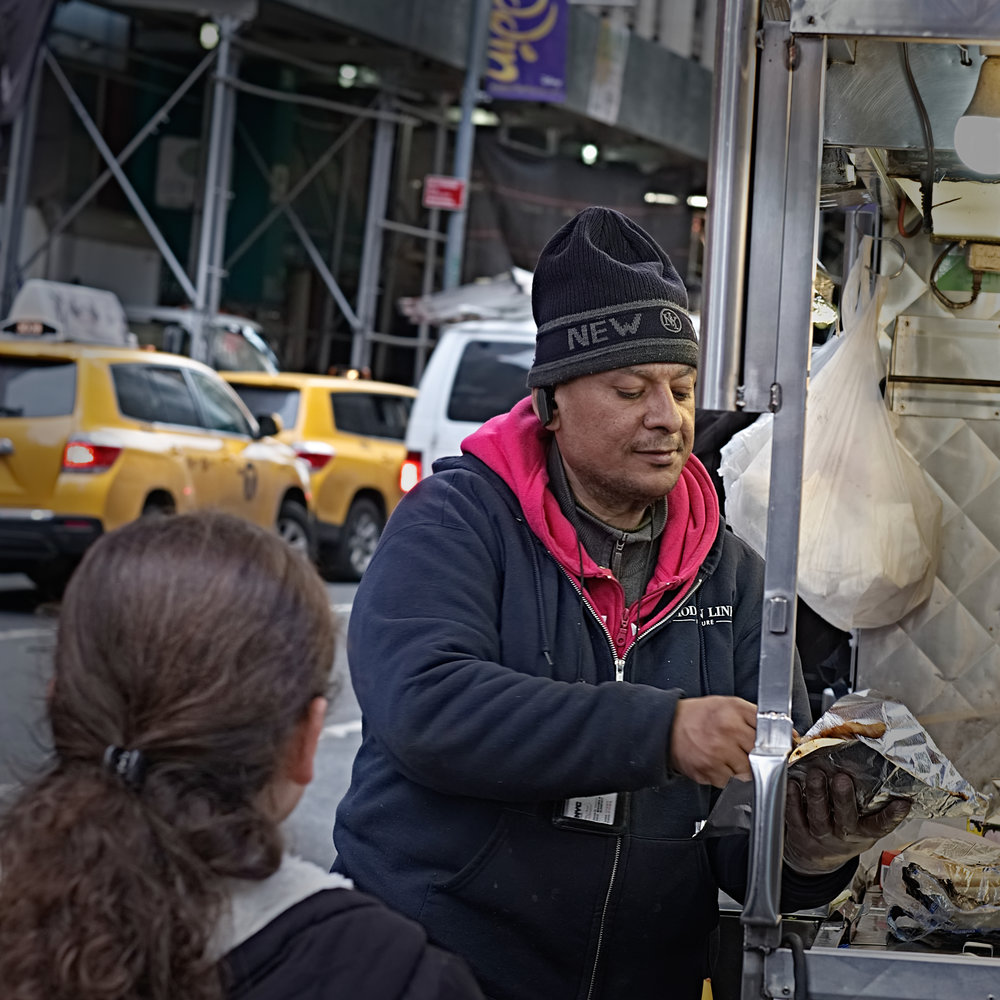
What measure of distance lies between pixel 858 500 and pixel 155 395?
9456 millimetres

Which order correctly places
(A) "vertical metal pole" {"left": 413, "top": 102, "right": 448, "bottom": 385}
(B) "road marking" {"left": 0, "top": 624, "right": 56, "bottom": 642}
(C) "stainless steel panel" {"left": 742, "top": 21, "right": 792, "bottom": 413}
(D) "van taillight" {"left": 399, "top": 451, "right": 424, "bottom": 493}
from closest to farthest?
(C) "stainless steel panel" {"left": 742, "top": 21, "right": 792, "bottom": 413} → (B) "road marking" {"left": 0, "top": 624, "right": 56, "bottom": 642} → (D) "van taillight" {"left": 399, "top": 451, "right": 424, "bottom": 493} → (A) "vertical metal pole" {"left": 413, "top": 102, "right": 448, "bottom": 385}

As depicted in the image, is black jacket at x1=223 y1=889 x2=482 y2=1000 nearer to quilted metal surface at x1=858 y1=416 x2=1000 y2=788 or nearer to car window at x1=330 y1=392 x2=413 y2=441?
quilted metal surface at x1=858 y1=416 x2=1000 y2=788

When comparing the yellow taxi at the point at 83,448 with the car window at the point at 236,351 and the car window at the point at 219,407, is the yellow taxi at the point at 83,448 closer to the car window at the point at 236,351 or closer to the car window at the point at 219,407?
the car window at the point at 219,407

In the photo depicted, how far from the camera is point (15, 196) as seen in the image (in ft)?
56.1

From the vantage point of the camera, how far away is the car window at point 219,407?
13.0m

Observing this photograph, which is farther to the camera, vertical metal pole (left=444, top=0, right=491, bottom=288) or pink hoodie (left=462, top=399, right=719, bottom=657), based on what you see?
vertical metal pole (left=444, top=0, right=491, bottom=288)

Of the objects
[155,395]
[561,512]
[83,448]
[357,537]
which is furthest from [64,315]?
[561,512]

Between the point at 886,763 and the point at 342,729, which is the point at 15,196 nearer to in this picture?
the point at 342,729

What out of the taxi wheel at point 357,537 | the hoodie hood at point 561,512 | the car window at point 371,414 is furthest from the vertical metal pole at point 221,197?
the hoodie hood at point 561,512

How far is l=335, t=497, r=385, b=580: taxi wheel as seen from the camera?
15.0 meters

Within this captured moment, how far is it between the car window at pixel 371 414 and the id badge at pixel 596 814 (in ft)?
42.4

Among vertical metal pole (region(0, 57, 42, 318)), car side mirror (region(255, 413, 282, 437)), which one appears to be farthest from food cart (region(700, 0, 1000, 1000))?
vertical metal pole (region(0, 57, 42, 318))

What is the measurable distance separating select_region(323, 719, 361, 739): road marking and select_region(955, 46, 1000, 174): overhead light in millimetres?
6584

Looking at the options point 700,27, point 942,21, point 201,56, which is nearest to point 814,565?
point 942,21
